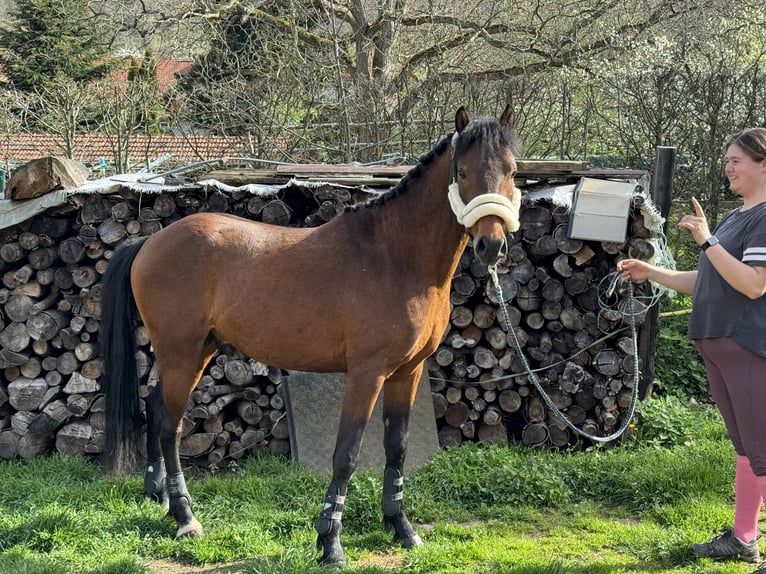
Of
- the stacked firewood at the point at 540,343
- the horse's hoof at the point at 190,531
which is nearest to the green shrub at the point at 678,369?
the stacked firewood at the point at 540,343

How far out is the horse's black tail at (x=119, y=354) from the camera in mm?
3936

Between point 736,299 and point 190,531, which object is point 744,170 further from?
point 190,531

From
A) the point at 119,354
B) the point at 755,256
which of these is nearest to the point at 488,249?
the point at 755,256

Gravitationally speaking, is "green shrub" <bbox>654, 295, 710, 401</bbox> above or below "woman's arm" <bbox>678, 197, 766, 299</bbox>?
below

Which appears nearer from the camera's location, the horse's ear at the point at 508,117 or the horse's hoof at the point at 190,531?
the horse's ear at the point at 508,117

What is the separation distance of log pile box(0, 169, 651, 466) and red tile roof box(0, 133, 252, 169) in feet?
13.5

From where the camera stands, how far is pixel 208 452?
4.89m

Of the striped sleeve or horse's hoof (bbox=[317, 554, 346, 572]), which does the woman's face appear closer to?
the striped sleeve

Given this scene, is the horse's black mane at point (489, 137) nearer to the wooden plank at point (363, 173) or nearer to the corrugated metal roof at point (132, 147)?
the wooden plank at point (363, 173)

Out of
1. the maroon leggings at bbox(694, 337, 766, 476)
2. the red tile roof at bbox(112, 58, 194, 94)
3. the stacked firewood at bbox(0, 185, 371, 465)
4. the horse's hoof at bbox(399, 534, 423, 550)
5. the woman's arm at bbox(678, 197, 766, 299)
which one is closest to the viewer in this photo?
the woman's arm at bbox(678, 197, 766, 299)

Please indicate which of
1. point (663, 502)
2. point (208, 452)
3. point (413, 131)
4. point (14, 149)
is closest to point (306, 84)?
point (413, 131)

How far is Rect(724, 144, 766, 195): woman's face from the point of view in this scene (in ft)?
9.51

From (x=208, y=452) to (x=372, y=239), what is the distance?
2.40 meters

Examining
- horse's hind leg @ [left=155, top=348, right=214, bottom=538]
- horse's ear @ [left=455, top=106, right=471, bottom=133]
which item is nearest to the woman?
horse's ear @ [left=455, top=106, right=471, bottom=133]
